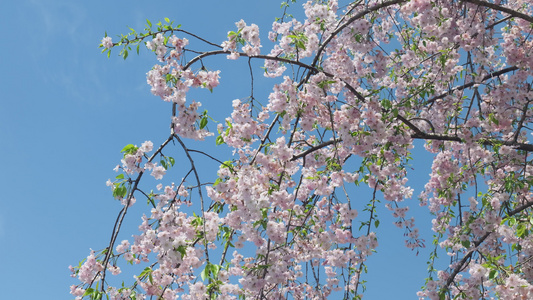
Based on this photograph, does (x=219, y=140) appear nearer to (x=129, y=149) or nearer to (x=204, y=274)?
(x=129, y=149)

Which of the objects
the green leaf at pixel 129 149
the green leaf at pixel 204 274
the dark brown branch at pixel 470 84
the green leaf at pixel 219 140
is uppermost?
the dark brown branch at pixel 470 84

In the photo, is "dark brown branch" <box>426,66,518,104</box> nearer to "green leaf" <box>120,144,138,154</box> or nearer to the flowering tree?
the flowering tree

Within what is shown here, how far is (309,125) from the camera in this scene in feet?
16.3

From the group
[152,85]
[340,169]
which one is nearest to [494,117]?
[340,169]

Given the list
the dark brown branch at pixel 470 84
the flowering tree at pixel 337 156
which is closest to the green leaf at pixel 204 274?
the flowering tree at pixel 337 156

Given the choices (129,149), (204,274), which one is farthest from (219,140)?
(204,274)

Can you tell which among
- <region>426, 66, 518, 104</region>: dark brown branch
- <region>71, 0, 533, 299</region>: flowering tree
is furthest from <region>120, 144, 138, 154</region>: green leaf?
<region>426, 66, 518, 104</region>: dark brown branch

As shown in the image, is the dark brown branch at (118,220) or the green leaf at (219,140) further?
the green leaf at (219,140)

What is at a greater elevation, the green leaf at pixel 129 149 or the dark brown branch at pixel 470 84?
the dark brown branch at pixel 470 84

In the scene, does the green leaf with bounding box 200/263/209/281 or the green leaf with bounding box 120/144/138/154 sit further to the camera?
the green leaf with bounding box 120/144/138/154

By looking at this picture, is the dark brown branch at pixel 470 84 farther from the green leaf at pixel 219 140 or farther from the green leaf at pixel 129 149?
the green leaf at pixel 129 149

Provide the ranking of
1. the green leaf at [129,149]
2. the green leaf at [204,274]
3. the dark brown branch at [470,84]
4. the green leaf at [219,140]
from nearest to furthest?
1. the green leaf at [204,274]
2. the green leaf at [129,149]
3. the green leaf at [219,140]
4. the dark brown branch at [470,84]

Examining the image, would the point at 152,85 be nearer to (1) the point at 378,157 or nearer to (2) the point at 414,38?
(1) the point at 378,157

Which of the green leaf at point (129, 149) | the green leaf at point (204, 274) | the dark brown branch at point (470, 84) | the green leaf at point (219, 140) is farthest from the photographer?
the dark brown branch at point (470, 84)
